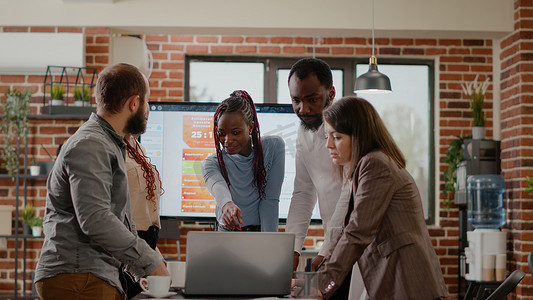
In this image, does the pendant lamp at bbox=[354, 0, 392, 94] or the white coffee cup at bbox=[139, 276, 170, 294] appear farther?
the pendant lamp at bbox=[354, 0, 392, 94]

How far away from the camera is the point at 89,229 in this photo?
5.66ft

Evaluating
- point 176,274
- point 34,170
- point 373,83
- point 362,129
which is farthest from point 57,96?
point 362,129

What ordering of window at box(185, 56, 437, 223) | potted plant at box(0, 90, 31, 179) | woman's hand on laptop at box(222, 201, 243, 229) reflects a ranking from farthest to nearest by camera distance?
1. window at box(185, 56, 437, 223)
2. potted plant at box(0, 90, 31, 179)
3. woman's hand on laptop at box(222, 201, 243, 229)

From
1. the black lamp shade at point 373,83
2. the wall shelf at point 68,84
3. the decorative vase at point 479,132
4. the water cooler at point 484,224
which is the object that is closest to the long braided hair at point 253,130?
the black lamp shade at point 373,83

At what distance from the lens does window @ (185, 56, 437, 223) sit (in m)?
6.25

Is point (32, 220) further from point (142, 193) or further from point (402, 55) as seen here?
point (402, 55)

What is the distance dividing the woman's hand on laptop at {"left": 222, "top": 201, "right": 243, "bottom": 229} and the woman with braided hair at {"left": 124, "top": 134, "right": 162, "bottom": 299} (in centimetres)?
37

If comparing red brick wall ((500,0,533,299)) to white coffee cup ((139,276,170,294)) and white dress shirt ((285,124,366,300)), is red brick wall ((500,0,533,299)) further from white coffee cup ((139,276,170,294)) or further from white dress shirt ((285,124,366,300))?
white coffee cup ((139,276,170,294))

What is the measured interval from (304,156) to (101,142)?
1060 mm

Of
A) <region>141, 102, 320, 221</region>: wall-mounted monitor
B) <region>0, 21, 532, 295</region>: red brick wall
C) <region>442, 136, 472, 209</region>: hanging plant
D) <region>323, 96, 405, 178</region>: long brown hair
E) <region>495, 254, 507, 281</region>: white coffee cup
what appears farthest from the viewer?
<region>0, 21, 532, 295</region>: red brick wall

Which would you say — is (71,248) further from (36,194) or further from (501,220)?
(501,220)

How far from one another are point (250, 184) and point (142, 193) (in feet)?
1.41

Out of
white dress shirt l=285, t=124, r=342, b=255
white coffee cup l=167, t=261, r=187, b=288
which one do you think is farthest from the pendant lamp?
white coffee cup l=167, t=261, r=187, b=288

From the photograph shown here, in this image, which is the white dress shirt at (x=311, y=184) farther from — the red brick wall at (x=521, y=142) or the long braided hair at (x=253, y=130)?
the red brick wall at (x=521, y=142)
